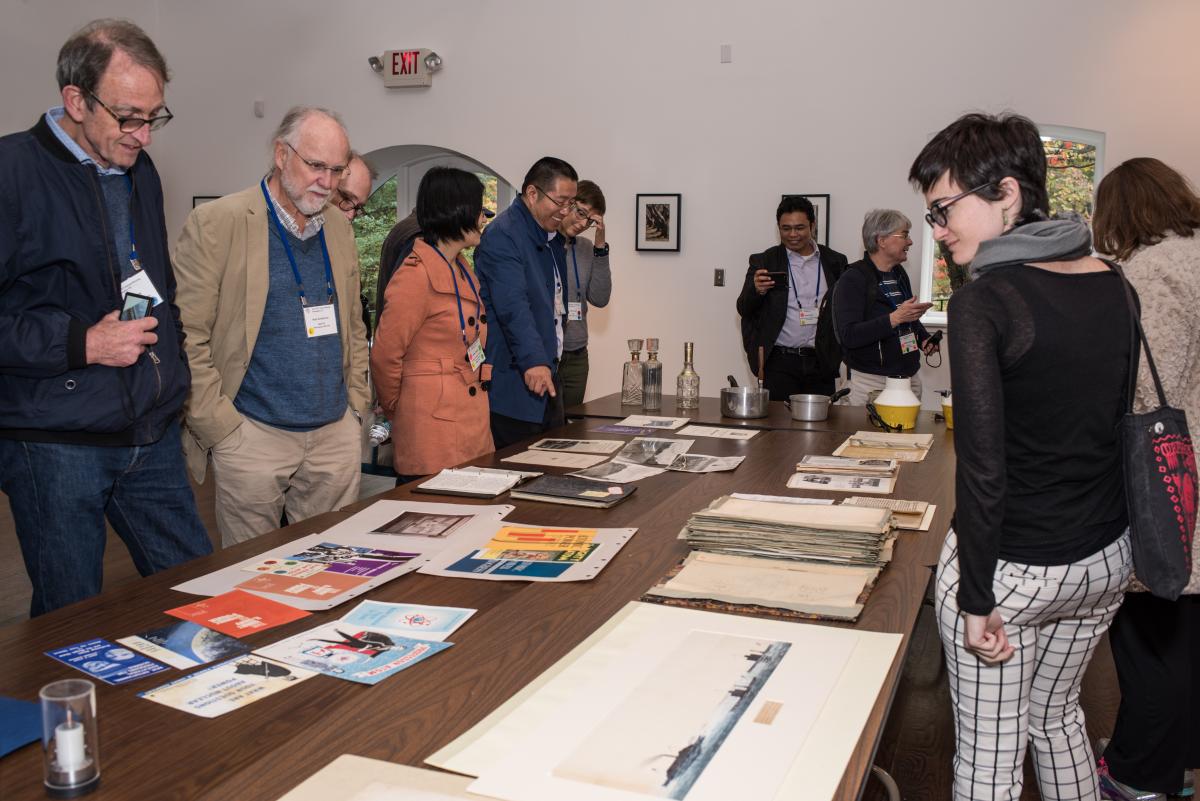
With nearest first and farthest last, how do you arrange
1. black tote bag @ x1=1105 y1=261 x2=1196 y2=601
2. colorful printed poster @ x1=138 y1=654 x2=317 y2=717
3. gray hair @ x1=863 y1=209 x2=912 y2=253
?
colorful printed poster @ x1=138 y1=654 x2=317 y2=717 < black tote bag @ x1=1105 y1=261 x2=1196 y2=601 < gray hair @ x1=863 y1=209 x2=912 y2=253

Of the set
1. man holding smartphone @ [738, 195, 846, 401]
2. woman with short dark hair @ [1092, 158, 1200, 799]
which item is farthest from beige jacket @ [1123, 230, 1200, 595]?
man holding smartphone @ [738, 195, 846, 401]

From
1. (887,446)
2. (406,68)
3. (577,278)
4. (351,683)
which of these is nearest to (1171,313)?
(887,446)

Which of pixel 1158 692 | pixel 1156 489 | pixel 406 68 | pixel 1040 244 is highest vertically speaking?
pixel 406 68

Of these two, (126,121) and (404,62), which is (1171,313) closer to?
(126,121)

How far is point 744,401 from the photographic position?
351cm

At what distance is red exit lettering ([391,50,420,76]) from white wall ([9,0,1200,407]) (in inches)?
4.2

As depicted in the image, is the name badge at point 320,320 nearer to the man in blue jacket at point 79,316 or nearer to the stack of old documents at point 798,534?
the man in blue jacket at point 79,316

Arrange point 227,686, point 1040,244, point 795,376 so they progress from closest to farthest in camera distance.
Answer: point 227,686 < point 1040,244 < point 795,376

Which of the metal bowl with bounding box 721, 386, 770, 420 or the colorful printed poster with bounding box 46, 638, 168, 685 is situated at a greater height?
the metal bowl with bounding box 721, 386, 770, 420

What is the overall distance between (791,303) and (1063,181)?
6.13 feet

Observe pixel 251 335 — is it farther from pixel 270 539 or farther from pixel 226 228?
pixel 270 539

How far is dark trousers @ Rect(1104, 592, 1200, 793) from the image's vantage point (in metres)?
2.21

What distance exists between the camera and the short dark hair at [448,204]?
2855mm

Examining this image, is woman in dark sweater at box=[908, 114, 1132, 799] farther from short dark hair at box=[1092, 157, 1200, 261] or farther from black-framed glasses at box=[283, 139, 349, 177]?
black-framed glasses at box=[283, 139, 349, 177]
